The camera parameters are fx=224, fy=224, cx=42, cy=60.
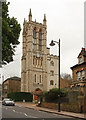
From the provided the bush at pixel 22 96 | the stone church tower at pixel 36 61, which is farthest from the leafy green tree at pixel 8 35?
the stone church tower at pixel 36 61

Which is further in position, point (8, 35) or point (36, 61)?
point (36, 61)

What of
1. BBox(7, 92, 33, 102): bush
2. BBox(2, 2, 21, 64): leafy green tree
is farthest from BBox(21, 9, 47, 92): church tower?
BBox(2, 2, 21, 64): leafy green tree

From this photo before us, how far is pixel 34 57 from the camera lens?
3049 inches

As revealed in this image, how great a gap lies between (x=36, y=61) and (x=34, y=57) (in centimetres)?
174

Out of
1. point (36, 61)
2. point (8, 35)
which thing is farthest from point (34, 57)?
point (8, 35)

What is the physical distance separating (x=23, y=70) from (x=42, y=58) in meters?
7.97

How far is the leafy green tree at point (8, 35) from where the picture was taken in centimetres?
1429

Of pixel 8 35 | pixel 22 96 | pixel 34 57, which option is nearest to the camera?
pixel 8 35

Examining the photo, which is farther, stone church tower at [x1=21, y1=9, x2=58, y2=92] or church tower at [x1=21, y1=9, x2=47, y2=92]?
stone church tower at [x1=21, y1=9, x2=58, y2=92]

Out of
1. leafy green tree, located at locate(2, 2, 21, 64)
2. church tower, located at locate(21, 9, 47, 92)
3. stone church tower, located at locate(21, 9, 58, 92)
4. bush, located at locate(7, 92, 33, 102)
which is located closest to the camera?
leafy green tree, located at locate(2, 2, 21, 64)

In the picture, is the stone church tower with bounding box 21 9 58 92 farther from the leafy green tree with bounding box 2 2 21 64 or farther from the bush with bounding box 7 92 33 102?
the leafy green tree with bounding box 2 2 21 64

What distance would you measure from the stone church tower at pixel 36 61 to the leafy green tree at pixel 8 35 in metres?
58.8

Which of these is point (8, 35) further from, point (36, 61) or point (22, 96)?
point (36, 61)

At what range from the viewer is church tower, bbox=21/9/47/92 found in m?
75.2
